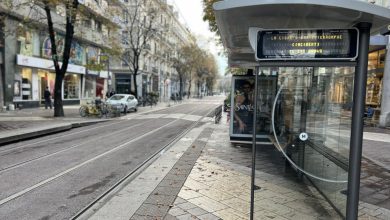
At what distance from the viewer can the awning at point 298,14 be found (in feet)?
11.2

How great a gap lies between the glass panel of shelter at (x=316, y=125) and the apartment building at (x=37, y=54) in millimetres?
15617

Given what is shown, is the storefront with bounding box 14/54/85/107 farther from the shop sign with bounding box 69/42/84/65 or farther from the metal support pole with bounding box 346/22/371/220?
the metal support pole with bounding box 346/22/371/220

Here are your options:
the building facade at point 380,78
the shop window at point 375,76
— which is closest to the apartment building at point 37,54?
the building facade at point 380,78

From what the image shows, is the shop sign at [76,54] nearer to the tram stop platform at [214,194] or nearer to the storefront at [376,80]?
the storefront at [376,80]

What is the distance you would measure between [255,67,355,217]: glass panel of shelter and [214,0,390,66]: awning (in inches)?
23.8

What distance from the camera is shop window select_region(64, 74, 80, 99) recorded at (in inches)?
1276

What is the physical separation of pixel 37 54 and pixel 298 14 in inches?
1074

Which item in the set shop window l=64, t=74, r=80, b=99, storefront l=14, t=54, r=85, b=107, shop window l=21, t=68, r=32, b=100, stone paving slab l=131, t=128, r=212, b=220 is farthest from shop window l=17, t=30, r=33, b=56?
stone paving slab l=131, t=128, r=212, b=220

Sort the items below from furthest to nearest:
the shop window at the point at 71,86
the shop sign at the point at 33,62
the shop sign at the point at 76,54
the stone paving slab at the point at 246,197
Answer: the shop window at the point at 71,86, the shop sign at the point at 76,54, the shop sign at the point at 33,62, the stone paving slab at the point at 246,197

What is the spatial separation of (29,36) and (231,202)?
1001 inches

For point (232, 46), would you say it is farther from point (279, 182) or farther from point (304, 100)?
point (279, 182)

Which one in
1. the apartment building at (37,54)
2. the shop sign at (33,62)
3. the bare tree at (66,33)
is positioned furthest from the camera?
the shop sign at (33,62)

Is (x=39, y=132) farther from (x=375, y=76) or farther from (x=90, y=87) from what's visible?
(x=90, y=87)

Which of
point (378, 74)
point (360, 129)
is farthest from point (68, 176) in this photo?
point (378, 74)
